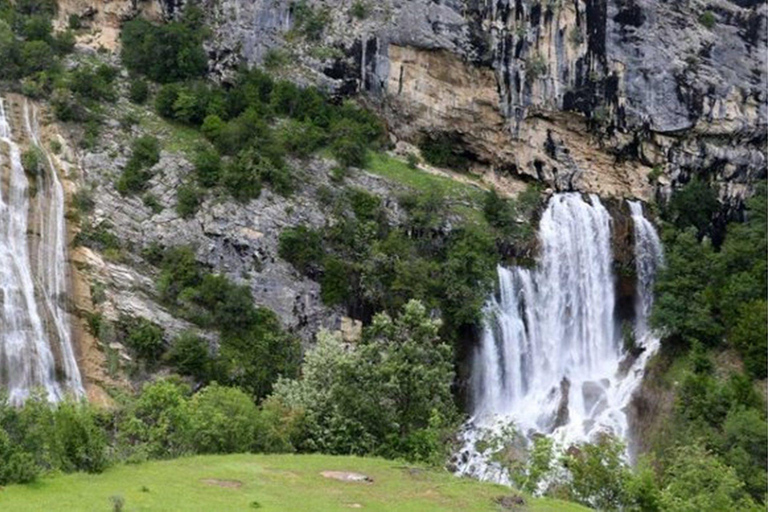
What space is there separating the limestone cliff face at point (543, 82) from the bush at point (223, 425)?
21656 mm

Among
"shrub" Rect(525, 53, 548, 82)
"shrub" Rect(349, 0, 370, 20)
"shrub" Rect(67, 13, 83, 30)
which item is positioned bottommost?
"shrub" Rect(525, 53, 548, 82)

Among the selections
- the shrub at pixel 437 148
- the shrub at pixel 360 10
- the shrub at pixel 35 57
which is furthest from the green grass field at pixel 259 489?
the shrub at pixel 360 10

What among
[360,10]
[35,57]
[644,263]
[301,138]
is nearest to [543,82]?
[360,10]

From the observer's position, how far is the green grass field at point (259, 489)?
51.2 ft

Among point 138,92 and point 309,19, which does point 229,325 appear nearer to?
point 138,92

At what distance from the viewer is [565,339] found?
1553 inches

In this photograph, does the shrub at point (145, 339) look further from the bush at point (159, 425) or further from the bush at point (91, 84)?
the bush at point (91, 84)

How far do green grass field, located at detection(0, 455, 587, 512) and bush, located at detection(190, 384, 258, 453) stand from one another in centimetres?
291

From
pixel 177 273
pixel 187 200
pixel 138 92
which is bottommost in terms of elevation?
pixel 177 273

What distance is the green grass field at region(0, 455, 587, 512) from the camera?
614 inches

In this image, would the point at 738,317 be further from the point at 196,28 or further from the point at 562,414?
the point at 196,28

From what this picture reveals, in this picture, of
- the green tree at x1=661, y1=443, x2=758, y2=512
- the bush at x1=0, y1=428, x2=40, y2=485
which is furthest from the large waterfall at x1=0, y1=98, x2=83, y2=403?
the green tree at x1=661, y1=443, x2=758, y2=512

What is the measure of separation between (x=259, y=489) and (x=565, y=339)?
23.8m

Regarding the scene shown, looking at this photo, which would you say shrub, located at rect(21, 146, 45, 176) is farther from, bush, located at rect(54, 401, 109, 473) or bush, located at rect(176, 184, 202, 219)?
bush, located at rect(54, 401, 109, 473)
